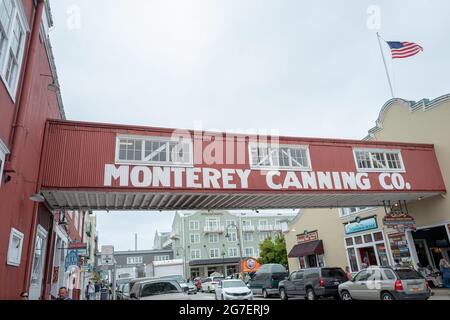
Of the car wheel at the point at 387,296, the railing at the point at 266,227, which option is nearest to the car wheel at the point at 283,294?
the car wheel at the point at 387,296

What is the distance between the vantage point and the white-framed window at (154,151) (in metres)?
12.8

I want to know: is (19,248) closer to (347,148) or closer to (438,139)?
(347,148)

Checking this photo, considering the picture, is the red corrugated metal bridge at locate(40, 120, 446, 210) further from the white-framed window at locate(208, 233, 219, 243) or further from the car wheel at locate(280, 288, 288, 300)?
the white-framed window at locate(208, 233, 219, 243)

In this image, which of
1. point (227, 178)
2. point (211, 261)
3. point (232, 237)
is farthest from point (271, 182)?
point (232, 237)

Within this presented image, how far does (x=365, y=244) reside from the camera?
71.1ft

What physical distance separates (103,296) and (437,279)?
20328 millimetres

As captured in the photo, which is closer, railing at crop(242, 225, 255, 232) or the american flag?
the american flag

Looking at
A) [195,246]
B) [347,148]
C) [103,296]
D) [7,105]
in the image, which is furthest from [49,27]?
[195,246]

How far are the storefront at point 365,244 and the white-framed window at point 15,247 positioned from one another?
1861 cm

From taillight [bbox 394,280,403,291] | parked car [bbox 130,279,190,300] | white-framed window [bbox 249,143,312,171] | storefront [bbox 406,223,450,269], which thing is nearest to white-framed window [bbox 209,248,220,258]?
storefront [bbox 406,223,450,269]

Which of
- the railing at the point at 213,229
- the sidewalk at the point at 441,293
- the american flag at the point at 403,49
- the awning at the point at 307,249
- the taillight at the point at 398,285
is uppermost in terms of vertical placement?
the american flag at the point at 403,49

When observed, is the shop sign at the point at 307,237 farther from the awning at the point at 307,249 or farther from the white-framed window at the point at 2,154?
the white-framed window at the point at 2,154

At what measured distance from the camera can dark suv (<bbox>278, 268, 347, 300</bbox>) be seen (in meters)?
16.4

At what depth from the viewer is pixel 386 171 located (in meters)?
16.3
